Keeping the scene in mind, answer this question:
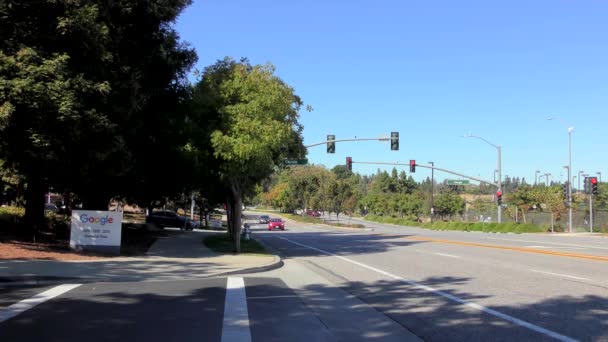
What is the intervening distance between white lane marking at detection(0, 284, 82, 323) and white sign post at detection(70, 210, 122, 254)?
6574 millimetres

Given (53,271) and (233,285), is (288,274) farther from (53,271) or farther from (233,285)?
(53,271)

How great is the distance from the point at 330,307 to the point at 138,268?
24.0 ft

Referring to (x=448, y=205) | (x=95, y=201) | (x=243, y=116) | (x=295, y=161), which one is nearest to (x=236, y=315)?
(x=243, y=116)

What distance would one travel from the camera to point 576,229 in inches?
2120

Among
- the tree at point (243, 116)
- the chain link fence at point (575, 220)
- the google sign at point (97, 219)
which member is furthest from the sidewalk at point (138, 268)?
the chain link fence at point (575, 220)

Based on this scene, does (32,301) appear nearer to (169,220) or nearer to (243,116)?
(243,116)

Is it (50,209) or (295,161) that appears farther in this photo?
(50,209)

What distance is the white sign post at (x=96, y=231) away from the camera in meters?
18.5

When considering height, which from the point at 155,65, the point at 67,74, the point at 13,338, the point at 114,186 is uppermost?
the point at 155,65

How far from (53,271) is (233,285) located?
466 centimetres

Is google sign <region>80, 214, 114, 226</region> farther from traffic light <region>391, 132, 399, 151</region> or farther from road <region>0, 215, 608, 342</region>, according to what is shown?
traffic light <region>391, 132, 399, 151</region>

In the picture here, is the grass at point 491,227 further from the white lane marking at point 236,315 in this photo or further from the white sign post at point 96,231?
the white lane marking at point 236,315

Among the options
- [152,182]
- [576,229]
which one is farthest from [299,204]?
[152,182]

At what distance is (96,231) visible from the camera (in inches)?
731
